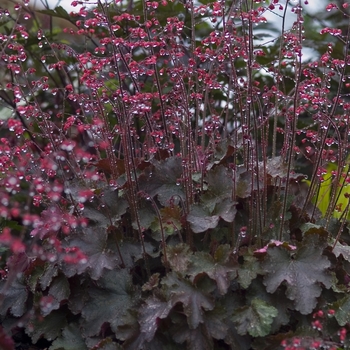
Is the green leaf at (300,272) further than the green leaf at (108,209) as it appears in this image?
No

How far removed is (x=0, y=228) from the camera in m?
2.69

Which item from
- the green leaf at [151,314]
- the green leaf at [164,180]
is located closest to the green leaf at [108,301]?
the green leaf at [151,314]

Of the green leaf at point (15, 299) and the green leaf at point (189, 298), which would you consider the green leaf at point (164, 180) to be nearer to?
the green leaf at point (189, 298)

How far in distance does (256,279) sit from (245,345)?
9.1 inches

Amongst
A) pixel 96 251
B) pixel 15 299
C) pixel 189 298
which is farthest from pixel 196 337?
pixel 15 299

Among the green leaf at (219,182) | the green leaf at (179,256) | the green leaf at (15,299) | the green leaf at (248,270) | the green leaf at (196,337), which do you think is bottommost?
the green leaf at (15,299)

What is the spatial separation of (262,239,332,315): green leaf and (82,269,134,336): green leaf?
0.51 meters

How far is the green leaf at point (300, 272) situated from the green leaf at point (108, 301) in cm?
51

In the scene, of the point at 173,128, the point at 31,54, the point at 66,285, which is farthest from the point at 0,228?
the point at 31,54

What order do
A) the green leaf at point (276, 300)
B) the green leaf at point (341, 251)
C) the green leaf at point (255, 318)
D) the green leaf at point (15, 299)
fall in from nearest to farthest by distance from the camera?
the green leaf at point (255, 318), the green leaf at point (276, 300), the green leaf at point (341, 251), the green leaf at point (15, 299)

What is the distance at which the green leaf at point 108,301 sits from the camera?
6.70 ft

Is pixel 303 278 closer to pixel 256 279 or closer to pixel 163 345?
pixel 256 279

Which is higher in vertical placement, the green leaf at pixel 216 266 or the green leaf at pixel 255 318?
the green leaf at pixel 216 266

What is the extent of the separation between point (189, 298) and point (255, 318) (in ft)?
0.74
